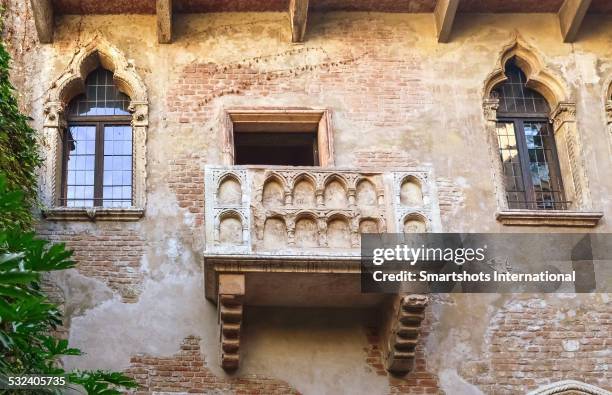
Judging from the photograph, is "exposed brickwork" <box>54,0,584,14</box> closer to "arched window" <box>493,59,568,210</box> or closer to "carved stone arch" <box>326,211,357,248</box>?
"arched window" <box>493,59,568,210</box>

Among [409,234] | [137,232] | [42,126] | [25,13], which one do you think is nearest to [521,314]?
[409,234]

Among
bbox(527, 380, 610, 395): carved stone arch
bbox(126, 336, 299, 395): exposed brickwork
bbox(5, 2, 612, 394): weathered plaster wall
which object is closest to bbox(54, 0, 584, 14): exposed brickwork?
bbox(5, 2, 612, 394): weathered plaster wall

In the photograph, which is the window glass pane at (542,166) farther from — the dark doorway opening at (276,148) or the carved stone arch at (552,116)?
the dark doorway opening at (276,148)

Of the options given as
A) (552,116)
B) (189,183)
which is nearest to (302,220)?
(189,183)

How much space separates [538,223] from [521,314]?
105cm

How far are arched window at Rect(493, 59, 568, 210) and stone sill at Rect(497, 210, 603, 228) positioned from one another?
428 mm

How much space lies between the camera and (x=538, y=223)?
1082cm

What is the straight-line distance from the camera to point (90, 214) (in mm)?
10531

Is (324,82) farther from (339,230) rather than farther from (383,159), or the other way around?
(339,230)

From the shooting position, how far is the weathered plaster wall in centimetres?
1004

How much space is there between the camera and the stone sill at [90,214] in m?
10.5

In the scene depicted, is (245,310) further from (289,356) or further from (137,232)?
(137,232)

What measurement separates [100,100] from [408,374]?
15.6ft

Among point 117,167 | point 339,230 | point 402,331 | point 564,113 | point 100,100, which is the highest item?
point 100,100
